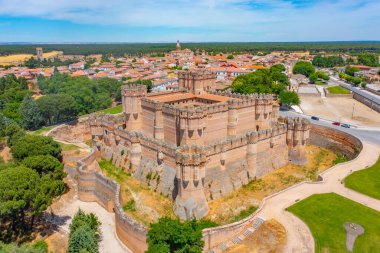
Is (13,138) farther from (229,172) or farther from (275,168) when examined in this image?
(275,168)

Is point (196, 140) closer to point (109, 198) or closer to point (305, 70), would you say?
point (109, 198)

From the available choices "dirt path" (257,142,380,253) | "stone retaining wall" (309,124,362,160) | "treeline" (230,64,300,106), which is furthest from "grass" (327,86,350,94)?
"dirt path" (257,142,380,253)

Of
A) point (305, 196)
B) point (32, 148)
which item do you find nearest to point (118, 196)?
point (32, 148)

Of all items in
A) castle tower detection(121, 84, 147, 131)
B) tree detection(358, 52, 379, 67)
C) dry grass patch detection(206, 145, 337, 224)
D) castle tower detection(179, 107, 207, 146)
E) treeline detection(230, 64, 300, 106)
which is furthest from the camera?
tree detection(358, 52, 379, 67)

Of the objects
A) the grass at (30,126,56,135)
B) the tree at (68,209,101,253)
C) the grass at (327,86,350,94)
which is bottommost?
the tree at (68,209,101,253)

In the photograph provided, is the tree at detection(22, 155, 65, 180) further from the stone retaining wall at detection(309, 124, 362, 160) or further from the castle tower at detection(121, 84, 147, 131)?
the stone retaining wall at detection(309, 124, 362, 160)

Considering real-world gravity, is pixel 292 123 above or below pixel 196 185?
above

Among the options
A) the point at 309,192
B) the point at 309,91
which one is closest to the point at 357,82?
the point at 309,91

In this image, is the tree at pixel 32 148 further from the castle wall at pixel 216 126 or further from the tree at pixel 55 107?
the tree at pixel 55 107
